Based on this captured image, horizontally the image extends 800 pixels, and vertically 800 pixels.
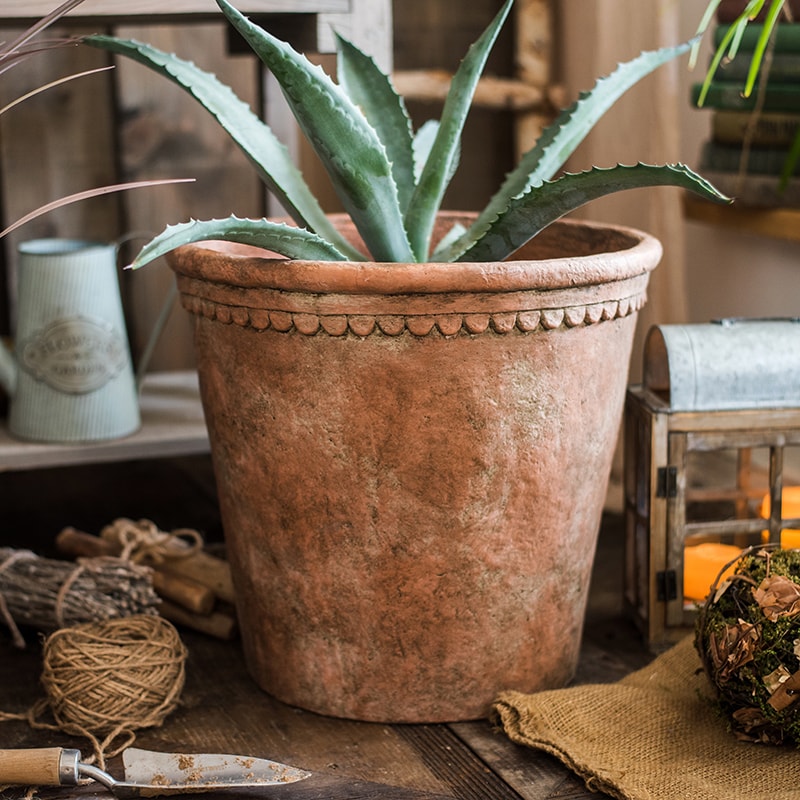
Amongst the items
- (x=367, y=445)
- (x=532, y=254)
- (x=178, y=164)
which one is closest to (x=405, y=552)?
(x=367, y=445)

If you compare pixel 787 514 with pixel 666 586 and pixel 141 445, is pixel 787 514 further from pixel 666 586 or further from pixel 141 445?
pixel 141 445

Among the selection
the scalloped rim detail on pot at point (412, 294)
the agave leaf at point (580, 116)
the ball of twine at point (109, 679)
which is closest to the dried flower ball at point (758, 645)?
the scalloped rim detail on pot at point (412, 294)

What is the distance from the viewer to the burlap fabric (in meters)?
1.05

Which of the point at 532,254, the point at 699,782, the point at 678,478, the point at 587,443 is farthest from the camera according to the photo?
the point at 532,254

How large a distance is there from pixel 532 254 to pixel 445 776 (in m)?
0.63

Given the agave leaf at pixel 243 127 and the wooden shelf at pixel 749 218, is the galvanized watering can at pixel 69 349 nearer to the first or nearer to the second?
the agave leaf at pixel 243 127

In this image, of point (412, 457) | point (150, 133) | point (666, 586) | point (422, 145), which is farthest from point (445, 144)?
point (150, 133)

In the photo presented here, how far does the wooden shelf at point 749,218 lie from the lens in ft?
5.99

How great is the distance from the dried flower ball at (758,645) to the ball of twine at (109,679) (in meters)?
0.54

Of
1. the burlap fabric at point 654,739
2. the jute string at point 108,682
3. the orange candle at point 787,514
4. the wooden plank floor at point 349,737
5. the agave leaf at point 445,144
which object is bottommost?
the wooden plank floor at point 349,737

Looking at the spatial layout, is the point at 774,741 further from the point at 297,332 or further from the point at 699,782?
the point at 297,332

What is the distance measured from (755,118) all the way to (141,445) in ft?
3.49

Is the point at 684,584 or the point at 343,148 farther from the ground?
the point at 343,148

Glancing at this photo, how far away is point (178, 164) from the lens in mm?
2096
